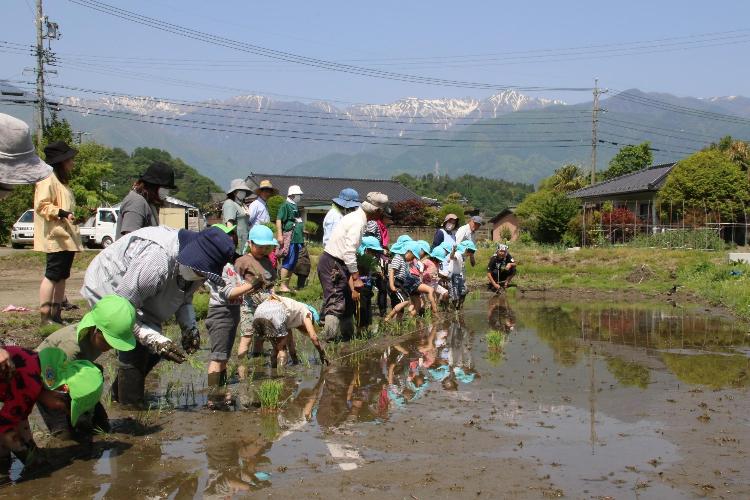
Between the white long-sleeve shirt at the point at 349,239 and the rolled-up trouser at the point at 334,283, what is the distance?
0.31 feet

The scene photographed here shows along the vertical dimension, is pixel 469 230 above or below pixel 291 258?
above

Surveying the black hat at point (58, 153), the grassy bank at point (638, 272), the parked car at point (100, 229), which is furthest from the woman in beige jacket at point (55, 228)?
the parked car at point (100, 229)

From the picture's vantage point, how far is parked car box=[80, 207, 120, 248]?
28.2 m

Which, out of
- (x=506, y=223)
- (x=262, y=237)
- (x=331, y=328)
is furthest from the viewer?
(x=506, y=223)

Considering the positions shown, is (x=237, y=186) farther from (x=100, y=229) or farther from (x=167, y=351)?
(x=100, y=229)

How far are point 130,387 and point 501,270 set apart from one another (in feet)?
38.4

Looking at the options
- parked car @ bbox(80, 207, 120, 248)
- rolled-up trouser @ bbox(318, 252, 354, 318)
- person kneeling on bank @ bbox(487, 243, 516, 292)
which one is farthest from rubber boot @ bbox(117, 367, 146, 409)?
parked car @ bbox(80, 207, 120, 248)

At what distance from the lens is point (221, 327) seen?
252 inches

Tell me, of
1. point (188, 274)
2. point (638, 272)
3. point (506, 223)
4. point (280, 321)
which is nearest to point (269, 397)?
point (188, 274)

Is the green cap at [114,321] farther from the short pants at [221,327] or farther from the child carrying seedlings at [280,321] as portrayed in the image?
the child carrying seedlings at [280,321]

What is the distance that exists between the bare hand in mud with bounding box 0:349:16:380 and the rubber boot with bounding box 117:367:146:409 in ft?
4.86

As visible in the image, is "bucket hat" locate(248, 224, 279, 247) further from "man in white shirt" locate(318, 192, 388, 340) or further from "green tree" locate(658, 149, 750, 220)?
"green tree" locate(658, 149, 750, 220)

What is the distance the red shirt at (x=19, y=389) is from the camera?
4414 mm

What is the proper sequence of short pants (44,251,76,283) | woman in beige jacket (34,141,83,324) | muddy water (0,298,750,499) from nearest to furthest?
muddy water (0,298,750,499) < woman in beige jacket (34,141,83,324) < short pants (44,251,76,283)
